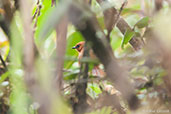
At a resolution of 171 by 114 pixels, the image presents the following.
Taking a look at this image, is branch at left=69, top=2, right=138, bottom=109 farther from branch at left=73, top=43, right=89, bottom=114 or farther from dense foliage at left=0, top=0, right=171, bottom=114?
branch at left=73, top=43, right=89, bottom=114

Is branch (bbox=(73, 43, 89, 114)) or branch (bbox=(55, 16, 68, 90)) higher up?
branch (bbox=(55, 16, 68, 90))

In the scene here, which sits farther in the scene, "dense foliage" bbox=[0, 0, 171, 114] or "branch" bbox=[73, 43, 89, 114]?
"branch" bbox=[73, 43, 89, 114]

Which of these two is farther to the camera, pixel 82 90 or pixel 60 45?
pixel 82 90

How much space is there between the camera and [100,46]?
0.82 metres

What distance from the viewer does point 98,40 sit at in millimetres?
819

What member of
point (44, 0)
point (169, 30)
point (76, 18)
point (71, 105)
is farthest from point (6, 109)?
point (169, 30)

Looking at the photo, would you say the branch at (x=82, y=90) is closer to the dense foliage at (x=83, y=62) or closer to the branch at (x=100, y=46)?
the dense foliage at (x=83, y=62)

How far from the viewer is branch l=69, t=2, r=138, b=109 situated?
77cm

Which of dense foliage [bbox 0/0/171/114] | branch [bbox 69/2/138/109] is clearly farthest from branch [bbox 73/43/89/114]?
branch [bbox 69/2/138/109]

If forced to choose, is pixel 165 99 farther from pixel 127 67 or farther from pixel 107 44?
pixel 107 44

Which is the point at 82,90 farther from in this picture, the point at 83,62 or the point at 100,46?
the point at 100,46

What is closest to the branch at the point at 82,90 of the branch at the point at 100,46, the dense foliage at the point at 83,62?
the dense foliage at the point at 83,62

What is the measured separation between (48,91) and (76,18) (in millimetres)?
220

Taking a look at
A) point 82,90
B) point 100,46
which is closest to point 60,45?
point 100,46
